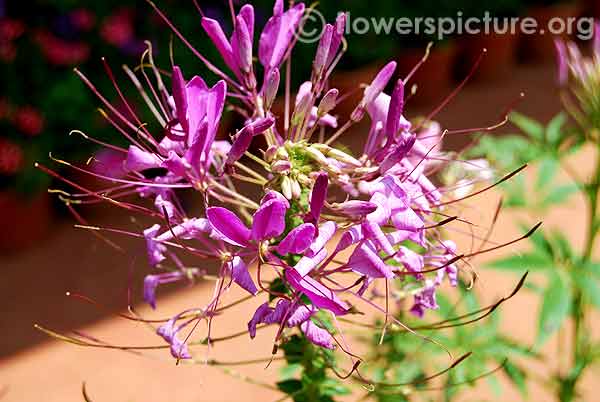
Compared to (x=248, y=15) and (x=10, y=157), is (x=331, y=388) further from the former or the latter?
(x=10, y=157)

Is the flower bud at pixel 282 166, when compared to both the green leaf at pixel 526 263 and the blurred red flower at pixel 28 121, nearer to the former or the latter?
the green leaf at pixel 526 263

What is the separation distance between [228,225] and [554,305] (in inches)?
32.0

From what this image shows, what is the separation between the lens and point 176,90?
1.77 feet

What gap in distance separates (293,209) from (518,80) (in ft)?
13.3

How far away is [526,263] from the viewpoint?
1231 millimetres

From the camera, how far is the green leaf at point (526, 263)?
1.22m

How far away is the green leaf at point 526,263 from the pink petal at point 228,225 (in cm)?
75

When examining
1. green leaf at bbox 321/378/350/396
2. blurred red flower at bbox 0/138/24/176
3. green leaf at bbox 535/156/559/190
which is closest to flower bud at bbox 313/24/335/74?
green leaf at bbox 321/378/350/396

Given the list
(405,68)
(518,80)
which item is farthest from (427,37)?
(518,80)

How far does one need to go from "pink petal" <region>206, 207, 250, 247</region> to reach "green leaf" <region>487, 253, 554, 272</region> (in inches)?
29.7

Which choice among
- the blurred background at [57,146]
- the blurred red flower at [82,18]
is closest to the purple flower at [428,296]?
the blurred background at [57,146]

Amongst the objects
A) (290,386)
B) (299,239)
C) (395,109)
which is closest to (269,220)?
(299,239)

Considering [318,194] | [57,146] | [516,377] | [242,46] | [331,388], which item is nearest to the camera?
[318,194]

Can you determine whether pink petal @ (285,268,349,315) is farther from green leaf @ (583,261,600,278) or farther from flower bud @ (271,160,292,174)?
green leaf @ (583,261,600,278)
